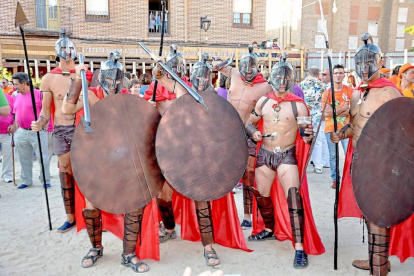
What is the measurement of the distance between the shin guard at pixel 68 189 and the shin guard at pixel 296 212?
7.44 feet

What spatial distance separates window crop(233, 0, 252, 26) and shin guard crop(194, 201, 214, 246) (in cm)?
1252

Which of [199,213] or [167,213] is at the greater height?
[199,213]

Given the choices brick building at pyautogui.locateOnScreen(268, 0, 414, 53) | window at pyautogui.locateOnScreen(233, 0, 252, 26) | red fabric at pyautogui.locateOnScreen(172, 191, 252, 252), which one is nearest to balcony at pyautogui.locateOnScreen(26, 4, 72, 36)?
window at pyautogui.locateOnScreen(233, 0, 252, 26)

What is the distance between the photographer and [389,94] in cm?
288

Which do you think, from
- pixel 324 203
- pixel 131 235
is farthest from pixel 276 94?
pixel 324 203

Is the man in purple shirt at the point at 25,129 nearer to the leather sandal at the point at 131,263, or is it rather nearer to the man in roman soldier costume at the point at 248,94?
the leather sandal at the point at 131,263

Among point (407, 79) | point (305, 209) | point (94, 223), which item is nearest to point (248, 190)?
point (305, 209)

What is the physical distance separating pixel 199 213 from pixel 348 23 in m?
22.2

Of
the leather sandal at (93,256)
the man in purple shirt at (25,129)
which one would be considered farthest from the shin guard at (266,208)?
the man in purple shirt at (25,129)

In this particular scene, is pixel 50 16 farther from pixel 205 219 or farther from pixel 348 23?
pixel 348 23

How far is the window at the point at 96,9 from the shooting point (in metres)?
13.0

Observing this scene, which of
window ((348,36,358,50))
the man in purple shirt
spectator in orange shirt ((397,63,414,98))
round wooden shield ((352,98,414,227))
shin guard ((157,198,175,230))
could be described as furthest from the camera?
window ((348,36,358,50))

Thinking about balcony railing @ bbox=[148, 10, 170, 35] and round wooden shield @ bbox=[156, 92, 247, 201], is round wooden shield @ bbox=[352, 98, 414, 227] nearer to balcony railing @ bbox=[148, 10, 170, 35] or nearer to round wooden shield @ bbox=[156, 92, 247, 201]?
round wooden shield @ bbox=[156, 92, 247, 201]

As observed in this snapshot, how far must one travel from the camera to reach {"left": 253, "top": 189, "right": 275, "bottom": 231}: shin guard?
3.50 metres
